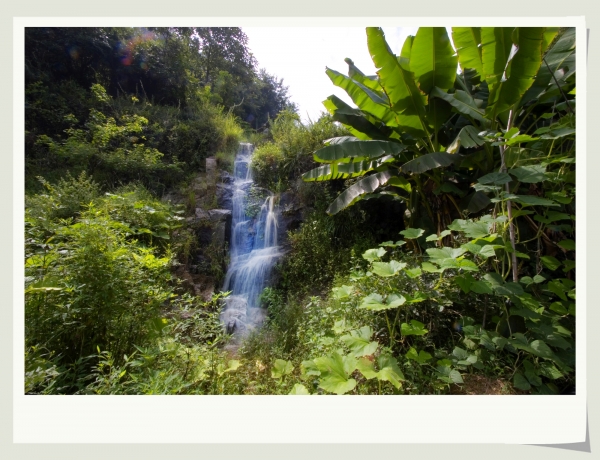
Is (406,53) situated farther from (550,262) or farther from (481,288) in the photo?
(481,288)

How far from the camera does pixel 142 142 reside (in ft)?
15.9

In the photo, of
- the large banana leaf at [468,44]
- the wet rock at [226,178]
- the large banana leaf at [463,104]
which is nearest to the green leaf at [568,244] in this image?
the large banana leaf at [463,104]

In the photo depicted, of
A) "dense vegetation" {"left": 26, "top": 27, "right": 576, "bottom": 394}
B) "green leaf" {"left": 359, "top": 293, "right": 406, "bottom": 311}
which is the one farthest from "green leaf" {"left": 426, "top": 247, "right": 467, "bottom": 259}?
→ "green leaf" {"left": 359, "top": 293, "right": 406, "bottom": 311}

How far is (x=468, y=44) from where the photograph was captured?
2021 mm

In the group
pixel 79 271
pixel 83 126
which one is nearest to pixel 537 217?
pixel 79 271

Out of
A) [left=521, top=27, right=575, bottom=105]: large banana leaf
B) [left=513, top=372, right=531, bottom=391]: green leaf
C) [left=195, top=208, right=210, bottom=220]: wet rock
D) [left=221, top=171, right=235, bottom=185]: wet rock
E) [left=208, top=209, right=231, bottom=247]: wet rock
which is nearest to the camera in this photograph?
[left=513, top=372, right=531, bottom=391]: green leaf

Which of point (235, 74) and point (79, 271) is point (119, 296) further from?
point (235, 74)

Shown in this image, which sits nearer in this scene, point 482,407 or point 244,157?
point 482,407

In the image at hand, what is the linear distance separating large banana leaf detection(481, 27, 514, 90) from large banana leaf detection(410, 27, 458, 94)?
0.76 feet

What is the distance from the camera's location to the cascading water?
3.44 metres

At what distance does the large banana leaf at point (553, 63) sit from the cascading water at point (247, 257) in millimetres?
3374

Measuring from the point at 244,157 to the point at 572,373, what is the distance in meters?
5.59

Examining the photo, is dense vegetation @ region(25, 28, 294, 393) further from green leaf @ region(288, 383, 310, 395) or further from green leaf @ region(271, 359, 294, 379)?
green leaf @ region(288, 383, 310, 395)

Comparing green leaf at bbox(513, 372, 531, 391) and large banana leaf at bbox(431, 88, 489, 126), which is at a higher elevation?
large banana leaf at bbox(431, 88, 489, 126)
